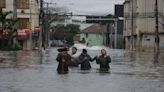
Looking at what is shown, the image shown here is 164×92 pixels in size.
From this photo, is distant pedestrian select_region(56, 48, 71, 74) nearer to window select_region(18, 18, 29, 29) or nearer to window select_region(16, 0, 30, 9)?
window select_region(18, 18, 29, 29)

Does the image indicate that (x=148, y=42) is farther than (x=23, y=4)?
Yes

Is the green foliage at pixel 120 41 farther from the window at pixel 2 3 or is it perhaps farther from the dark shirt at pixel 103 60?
the dark shirt at pixel 103 60

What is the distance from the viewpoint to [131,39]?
116562mm

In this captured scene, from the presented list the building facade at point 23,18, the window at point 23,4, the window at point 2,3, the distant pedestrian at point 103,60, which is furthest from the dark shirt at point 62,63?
the window at point 23,4

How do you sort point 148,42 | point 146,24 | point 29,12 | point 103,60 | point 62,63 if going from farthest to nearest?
1. point 146,24
2. point 148,42
3. point 29,12
4. point 103,60
5. point 62,63

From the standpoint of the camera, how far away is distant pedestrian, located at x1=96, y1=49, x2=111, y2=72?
28250 millimetres

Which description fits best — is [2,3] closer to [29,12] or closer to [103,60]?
[29,12]

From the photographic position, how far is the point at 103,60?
1127 inches

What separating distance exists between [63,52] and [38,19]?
89581 millimetres

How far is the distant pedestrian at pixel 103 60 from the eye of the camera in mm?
28250

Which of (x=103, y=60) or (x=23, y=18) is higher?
(x=23, y=18)

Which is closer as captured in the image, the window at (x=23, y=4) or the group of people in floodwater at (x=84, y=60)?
the group of people in floodwater at (x=84, y=60)

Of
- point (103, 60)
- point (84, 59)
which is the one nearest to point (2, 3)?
point (84, 59)

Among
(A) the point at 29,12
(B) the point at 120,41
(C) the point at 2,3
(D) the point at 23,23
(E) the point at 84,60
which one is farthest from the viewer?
(B) the point at 120,41
